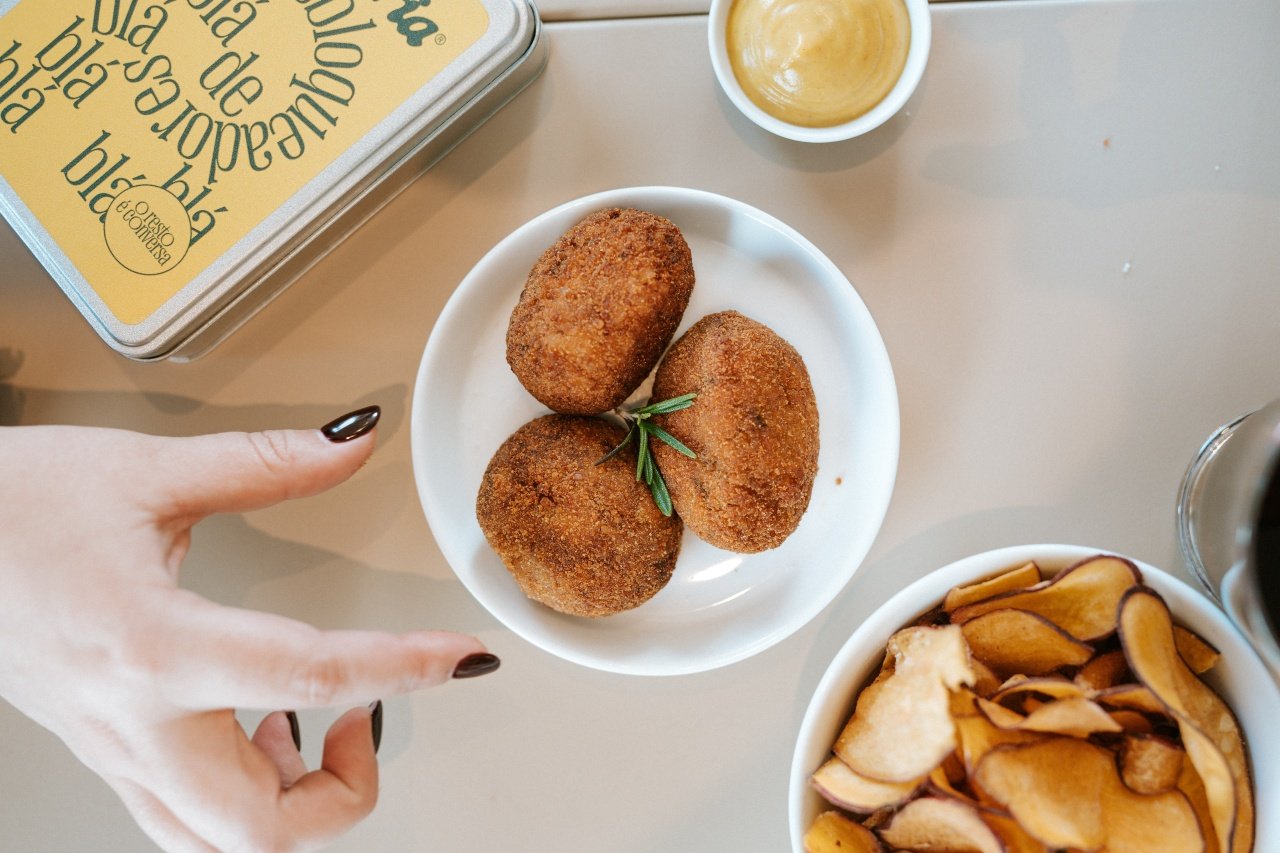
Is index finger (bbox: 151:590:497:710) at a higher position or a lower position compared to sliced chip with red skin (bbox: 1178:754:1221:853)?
higher

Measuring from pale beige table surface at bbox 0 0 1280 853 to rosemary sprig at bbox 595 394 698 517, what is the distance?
0.22m

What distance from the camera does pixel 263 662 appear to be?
66cm

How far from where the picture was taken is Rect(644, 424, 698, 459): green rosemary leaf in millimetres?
803

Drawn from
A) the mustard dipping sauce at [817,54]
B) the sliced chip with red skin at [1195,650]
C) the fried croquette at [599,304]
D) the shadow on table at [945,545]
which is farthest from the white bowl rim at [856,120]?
the sliced chip with red skin at [1195,650]

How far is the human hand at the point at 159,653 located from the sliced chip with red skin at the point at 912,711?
329 mm

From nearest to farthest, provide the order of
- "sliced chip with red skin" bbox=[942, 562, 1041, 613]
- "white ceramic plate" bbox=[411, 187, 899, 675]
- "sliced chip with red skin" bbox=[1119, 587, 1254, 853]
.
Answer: "sliced chip with red skin" bbox=[1119, 587, 1254, 853] < "sliced chip with red skin" bbox=[942, 562, 1041, 613] < "white ceramic plate" bbox=[411, 187, 899, 675]

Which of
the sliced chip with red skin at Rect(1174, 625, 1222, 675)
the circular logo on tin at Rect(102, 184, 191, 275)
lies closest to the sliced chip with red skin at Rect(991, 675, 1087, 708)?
the sliced chip with red skin at Rect(1174, 625, 1222, 675)

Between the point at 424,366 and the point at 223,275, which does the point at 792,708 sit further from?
the point at 223,275

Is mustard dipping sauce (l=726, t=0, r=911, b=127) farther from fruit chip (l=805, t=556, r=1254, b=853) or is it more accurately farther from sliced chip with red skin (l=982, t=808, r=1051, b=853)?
sliced chip with red skin (l=982, t=808, r=1051, b=853)

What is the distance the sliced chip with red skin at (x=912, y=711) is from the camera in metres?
0.68

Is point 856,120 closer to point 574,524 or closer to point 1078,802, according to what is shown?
point 574,524

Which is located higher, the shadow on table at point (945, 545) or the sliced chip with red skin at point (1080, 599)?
the sliced chip with red skin at point (1080, 599)

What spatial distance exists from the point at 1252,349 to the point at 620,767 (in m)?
0.77

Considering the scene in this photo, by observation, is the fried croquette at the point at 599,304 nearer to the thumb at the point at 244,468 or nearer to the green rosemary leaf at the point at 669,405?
the green rosemary leaf at the point at 669,405
